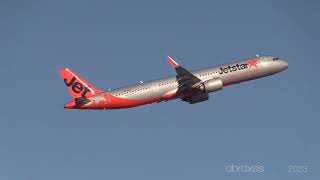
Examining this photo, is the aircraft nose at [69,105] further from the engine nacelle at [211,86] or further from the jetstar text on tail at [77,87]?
the engine nacelle at [211,86]

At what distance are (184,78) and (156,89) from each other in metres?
5.62

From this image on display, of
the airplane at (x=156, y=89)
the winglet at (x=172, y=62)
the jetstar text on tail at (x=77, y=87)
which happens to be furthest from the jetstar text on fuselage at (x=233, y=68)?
the jetstar text on tail at (x=77, y=87)

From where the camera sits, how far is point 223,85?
93562 millimetres

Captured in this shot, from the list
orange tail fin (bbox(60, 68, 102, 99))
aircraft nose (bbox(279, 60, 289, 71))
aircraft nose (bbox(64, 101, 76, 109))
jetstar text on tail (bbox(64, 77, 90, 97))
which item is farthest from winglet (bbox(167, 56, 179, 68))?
aircraft nose (bbox(279, 60, 289, 71))

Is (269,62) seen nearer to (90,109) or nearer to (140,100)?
(140,100)

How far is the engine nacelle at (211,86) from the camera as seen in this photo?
88.9 m

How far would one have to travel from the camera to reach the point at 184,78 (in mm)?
87375

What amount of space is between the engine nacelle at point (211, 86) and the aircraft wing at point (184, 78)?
1.30 meters

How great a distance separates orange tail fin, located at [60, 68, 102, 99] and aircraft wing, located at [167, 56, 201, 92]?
1484 cm

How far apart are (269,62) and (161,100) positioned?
24.0 metres

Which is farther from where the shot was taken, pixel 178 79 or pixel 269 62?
pixel 269 62

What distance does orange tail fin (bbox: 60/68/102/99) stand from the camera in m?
89.4

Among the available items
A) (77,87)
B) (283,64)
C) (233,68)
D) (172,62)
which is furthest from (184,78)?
(283,64)

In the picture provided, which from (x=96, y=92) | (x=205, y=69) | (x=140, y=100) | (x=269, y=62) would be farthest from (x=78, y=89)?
(x=269, y=62)
